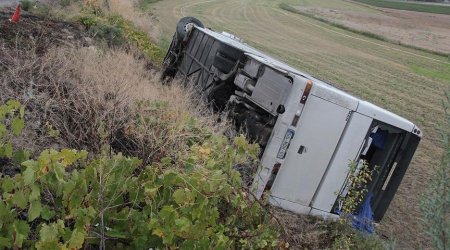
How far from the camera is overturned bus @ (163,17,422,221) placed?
573cm

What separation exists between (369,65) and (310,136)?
16733 millimetres

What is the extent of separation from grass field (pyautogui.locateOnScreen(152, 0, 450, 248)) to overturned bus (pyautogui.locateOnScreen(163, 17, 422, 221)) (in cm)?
114

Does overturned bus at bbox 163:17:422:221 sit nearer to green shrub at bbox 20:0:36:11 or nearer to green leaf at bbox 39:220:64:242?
green leaf at bbox 39:220:64:242

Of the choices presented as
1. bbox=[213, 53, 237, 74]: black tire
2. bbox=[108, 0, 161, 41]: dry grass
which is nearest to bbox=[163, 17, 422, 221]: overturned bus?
bbox=[213, 53, 237, 74]: black tire

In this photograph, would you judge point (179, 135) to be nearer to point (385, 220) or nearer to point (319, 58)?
point (385, 220)

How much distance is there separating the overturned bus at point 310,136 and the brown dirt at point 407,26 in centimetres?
2450

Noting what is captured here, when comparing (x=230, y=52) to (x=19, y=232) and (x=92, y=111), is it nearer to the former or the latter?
(x=92, y=111)

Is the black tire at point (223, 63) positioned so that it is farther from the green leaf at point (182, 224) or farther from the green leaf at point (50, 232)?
the green leaf at point (50, 232)

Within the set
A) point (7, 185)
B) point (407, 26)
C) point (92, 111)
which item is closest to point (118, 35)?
Answer: point (92, 111)

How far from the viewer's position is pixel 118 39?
1118 centimetres

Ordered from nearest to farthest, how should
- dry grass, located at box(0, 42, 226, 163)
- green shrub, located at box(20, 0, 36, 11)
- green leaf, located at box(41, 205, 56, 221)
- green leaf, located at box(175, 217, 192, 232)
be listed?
green leaf, located at box(41, 205, 56, 221)
green leaf, located at box(175, 217, 192, 232)
dry grass, located at box(0, 42, 226, 163)
green shrub, located at box(20, 0, 36, 11)

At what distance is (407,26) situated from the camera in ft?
133

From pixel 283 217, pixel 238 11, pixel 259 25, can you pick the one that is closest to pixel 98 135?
pixel 283 217

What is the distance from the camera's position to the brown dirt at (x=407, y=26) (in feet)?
105
